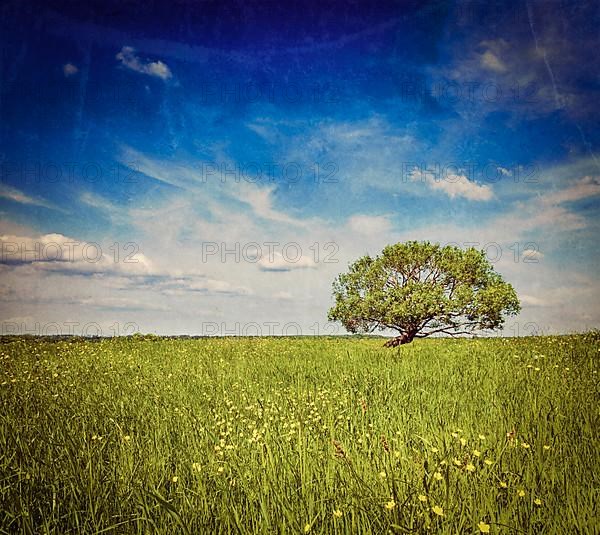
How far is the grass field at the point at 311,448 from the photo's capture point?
3434mm

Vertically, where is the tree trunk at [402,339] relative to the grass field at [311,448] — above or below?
above

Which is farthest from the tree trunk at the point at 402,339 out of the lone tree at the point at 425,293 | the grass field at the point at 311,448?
the grass field at the point at 311,448

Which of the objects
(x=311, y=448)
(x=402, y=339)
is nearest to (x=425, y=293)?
(x=402, y=339)

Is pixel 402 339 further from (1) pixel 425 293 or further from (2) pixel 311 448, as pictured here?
(2) pixel 311 448

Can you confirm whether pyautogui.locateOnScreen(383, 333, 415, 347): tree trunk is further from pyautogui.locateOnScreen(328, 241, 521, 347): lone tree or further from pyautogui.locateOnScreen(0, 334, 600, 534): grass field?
pyautogui.locateOnScreen(0, 334, 600, 534): grass field

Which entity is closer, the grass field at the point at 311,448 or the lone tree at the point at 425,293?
the grass field at the point at 311,448

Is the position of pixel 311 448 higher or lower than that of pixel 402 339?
lower

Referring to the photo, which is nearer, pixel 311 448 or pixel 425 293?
pixel 311 448

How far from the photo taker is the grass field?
135 inches

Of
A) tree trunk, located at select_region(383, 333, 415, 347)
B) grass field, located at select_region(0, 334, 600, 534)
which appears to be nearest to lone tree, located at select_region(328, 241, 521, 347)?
tree trunk, located at select_region(383, 333, 415, 347)

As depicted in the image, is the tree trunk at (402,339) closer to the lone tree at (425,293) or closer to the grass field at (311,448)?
the lone tree at (425,293)

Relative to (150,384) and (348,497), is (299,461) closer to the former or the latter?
(348,497)

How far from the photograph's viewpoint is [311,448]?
4988mm

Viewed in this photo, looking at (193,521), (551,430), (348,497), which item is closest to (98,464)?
(193,521)
